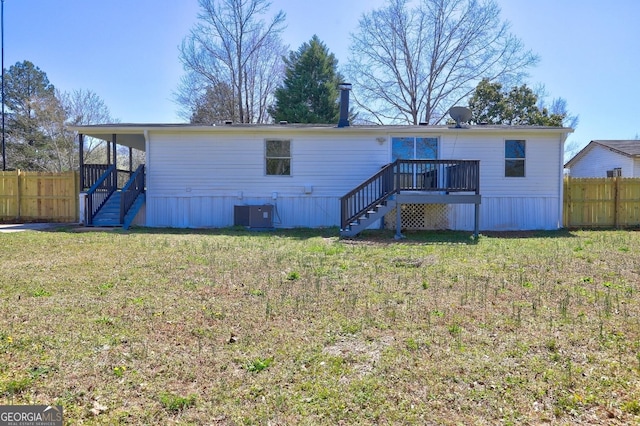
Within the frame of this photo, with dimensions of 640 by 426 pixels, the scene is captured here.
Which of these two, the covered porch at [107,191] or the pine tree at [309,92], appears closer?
the covered porch at [107,191]

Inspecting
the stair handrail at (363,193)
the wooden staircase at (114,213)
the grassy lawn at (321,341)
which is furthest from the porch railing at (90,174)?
the stair handrail at (363,193)

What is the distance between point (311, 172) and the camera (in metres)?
13.5

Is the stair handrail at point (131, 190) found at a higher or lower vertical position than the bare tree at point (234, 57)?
lower

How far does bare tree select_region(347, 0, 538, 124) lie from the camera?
88.4 ft

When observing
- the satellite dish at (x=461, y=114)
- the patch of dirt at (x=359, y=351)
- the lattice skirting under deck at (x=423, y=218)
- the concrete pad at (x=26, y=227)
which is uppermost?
the satellite dish at (x=461, y=114)

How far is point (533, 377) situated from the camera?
2.95 m

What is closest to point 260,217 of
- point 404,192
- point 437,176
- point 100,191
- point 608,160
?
point 404,192

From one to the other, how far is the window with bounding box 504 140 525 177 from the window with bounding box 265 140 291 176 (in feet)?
23.5

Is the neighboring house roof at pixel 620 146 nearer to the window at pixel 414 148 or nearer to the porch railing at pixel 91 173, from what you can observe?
the window at pixel 414 148

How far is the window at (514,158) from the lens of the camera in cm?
1339

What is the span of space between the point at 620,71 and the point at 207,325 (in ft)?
75.5

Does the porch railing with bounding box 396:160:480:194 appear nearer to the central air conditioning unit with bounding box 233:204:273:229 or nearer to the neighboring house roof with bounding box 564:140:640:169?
the central air conditioning unit with bounding box 233:204:273:229

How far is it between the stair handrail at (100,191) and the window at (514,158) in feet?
42.8

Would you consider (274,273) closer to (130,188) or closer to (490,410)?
(490,410)
